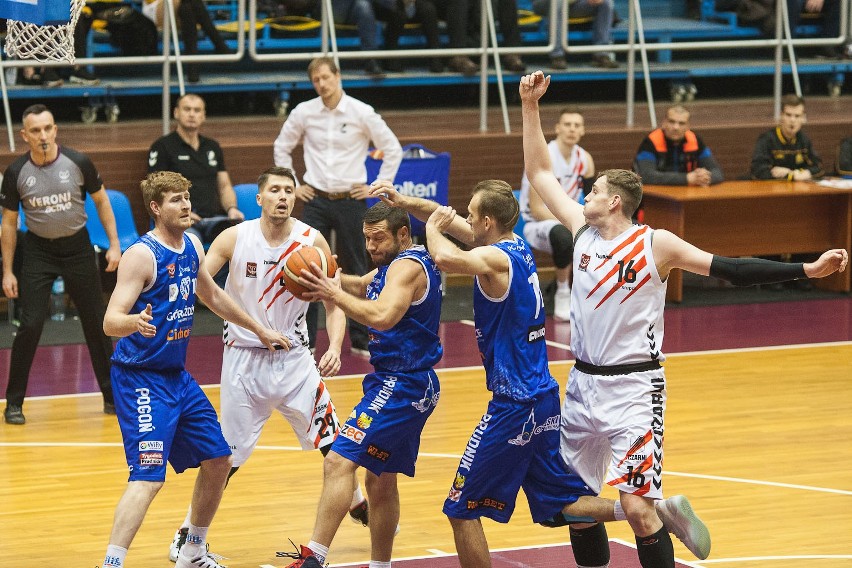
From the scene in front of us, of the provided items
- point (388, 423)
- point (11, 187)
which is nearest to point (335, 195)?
point (11, 187)

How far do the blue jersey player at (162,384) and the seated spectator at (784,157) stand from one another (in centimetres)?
885

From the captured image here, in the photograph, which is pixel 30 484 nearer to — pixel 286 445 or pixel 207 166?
pixel 286 445

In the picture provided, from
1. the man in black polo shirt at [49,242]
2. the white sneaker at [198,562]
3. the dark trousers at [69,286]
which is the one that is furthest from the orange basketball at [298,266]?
the dark trousers at [69,286]

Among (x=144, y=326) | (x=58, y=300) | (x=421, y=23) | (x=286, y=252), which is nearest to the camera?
(x=144, y=326)

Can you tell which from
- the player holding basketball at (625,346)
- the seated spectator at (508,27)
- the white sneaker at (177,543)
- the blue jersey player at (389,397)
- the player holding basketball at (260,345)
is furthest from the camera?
the seated spectator at (508,27)

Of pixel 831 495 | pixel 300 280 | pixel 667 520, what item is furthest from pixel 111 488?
pixel 831 495

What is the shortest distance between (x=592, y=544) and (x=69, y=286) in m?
4.90

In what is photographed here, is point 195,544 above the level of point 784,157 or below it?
below

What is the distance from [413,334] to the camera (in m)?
6.66

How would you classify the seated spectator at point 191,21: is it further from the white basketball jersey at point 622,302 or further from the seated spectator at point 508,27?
the white basketball jersey at point 622,302

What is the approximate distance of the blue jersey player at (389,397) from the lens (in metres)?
6.49

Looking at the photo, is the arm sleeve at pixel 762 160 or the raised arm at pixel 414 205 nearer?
the raised arm at pixel 414 205

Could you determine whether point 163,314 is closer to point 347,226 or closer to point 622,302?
point 622,302

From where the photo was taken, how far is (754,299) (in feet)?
46.4
